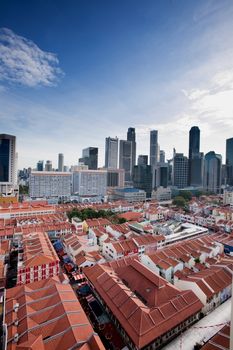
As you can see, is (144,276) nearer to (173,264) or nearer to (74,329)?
(173,264)

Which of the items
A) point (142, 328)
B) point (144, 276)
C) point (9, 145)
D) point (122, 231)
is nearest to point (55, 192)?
point (9, 145)

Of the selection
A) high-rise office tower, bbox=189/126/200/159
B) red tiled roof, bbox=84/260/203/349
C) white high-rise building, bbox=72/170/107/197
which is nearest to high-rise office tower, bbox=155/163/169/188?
high-rise office tower, bbox=189/126/200/159

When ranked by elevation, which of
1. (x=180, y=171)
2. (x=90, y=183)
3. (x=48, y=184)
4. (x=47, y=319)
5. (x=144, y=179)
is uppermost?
(x=180, y=171)

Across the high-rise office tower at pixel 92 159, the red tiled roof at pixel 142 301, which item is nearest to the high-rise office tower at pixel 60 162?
the high-rise office tower at pixel 92 159

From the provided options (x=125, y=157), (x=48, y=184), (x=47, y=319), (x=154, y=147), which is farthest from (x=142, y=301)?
(x=154, y=147)

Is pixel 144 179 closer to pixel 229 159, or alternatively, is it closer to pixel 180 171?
pixel 180 171

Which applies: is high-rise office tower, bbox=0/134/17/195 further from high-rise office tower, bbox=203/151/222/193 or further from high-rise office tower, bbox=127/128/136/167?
high-rise office tower, bbox=203/151/222/193
